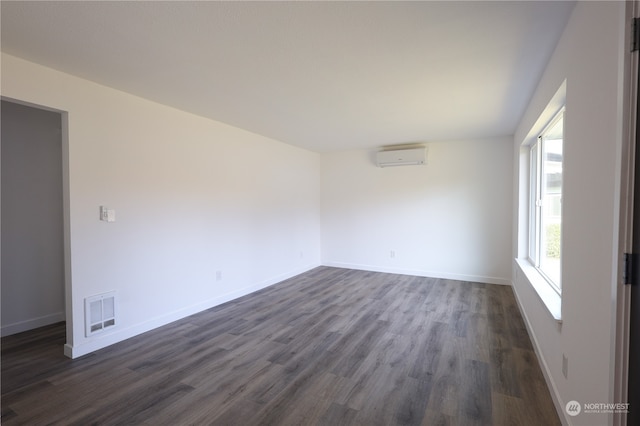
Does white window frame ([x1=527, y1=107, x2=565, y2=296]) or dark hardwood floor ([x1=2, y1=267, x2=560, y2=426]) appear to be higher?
white window frame ([x1=527, y1=107, x2=565, y2=296])

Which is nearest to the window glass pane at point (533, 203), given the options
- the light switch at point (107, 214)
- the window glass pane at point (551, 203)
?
the window glass pane at point (551, 203)

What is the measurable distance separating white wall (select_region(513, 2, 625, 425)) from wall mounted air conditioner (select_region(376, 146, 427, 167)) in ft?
10.0

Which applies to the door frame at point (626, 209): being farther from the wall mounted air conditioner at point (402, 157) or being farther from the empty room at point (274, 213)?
the wall mounted air conditioner at point (402, 157)

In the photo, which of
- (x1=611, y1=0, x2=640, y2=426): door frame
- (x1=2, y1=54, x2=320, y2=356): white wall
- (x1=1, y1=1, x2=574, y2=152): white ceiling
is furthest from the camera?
(x1=2, y1=54, x2=320, y2=356): white wall

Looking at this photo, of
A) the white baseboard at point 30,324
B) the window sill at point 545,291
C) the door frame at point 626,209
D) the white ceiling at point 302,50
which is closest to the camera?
the door frame at point 626,209

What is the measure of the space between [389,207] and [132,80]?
437 centimetres

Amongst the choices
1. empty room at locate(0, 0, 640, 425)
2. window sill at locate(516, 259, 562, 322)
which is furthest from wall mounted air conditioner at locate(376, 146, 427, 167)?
window sill at locate(516, 259, 562, 322)

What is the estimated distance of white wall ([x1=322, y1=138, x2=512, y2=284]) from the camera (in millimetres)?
4730

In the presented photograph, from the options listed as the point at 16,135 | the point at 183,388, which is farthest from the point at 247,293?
the point at 16,135

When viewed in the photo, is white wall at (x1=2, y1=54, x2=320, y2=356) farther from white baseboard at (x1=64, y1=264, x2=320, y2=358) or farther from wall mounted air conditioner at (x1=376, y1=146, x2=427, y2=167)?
wall mounted air conditioner at (x1=376, y1=146, x2=427, y2=167)

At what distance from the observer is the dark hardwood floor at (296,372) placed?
185 centimetres

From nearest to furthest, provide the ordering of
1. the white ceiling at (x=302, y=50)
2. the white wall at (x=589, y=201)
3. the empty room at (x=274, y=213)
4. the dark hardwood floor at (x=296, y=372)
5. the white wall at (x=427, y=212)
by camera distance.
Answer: the white wall at (x=589, y=201) → the empty room at (x=274, y=213) → the white ceiling at (x=302, y=50) → the dark hardwood floor at (x=296, y=372) → the white wall at (x=427, y=212)

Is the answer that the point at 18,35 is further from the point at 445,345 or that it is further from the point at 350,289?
the point at 350,289

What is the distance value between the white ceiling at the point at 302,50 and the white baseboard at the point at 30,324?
2.74 metres
